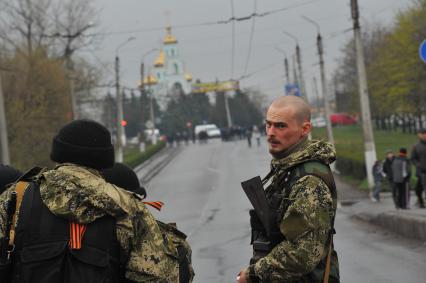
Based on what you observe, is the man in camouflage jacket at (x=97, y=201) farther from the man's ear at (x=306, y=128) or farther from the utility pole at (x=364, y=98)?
the utility pole at (x=364, y=98)

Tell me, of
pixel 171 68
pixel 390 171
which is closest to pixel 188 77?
pixel 171 68

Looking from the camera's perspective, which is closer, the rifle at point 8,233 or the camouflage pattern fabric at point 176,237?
the rifle at point 8,233

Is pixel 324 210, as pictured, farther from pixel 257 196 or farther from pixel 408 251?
pixel 408 251

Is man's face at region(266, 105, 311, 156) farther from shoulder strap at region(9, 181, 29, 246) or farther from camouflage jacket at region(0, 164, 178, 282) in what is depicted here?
shoulder strap at region(9, 181, 29, 246)

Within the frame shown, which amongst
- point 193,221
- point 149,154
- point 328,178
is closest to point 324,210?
point 328,178

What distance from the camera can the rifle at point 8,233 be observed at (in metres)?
3.37

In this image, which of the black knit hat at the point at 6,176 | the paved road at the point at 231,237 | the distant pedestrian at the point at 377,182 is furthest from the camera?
the distant pedestrian at the point at 377,182

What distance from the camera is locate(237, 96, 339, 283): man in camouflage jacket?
362 cm

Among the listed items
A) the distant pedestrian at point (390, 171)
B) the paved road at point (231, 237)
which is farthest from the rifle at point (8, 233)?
the distant pedestrian at point (390, 171)

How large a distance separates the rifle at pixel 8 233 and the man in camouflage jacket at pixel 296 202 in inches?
43.7

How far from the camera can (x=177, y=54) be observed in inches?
6191

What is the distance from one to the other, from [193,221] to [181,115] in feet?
335

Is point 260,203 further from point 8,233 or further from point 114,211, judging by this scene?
point 8,233

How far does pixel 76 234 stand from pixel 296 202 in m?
1.00
